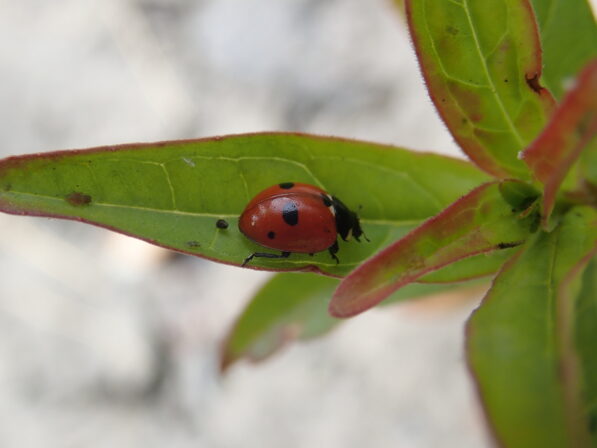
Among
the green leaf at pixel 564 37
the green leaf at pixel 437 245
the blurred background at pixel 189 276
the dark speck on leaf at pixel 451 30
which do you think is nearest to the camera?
the green leaf at pixel 437 245

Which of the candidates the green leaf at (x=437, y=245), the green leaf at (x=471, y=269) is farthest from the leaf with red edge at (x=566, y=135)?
the green leaf at (x=471, y=269)

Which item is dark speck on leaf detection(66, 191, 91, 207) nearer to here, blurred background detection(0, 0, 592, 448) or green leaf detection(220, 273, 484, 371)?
green leaf detection(220, 273, 484, 371)

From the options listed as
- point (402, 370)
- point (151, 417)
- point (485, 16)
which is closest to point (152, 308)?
point (151, 417)

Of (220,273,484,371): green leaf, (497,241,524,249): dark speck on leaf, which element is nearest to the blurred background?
(220,273,484,371): green leaf

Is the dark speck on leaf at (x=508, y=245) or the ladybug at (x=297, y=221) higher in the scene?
the ladybug at (x=297, y=221)

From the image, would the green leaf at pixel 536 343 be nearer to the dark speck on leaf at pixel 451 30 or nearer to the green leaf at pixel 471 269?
the green leaf at pixel 471 269

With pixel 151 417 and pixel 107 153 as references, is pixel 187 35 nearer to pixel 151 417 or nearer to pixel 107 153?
pixel 151 417

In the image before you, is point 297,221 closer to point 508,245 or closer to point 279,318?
point 508,245
